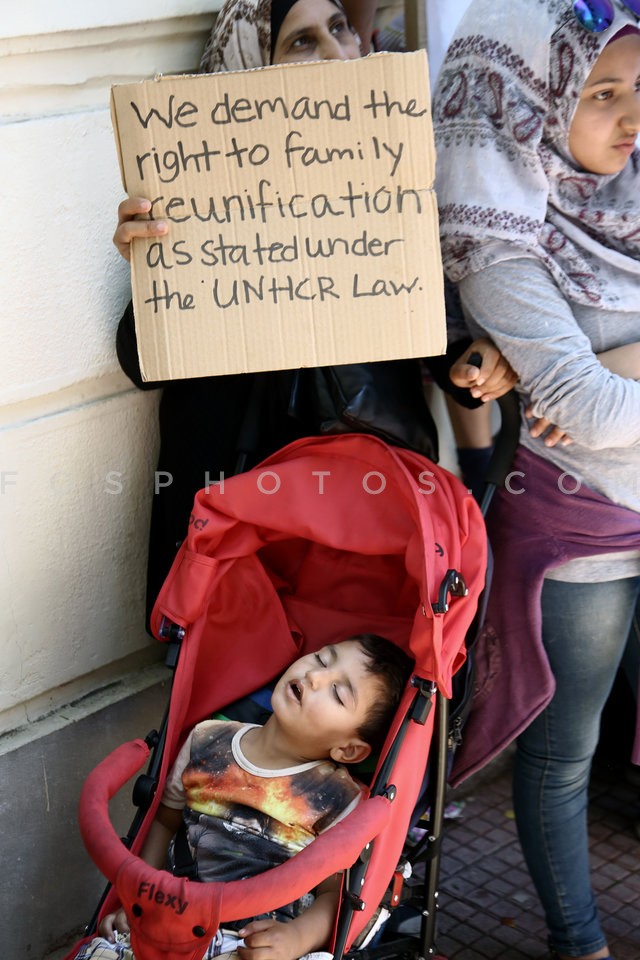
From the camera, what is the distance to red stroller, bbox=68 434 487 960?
1754 mm

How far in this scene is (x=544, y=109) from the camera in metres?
2.10

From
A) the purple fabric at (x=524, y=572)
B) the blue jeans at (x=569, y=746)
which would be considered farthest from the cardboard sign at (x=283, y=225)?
the blue jeans at (x=569, y=746)

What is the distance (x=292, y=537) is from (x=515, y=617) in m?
0.54

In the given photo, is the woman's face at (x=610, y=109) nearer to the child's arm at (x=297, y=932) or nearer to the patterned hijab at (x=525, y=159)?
the patterned hijab at (x=525, y=159)

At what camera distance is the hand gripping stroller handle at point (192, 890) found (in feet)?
5.60

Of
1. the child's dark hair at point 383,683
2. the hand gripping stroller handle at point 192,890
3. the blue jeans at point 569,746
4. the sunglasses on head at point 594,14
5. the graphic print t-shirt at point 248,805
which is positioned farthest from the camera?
the blue jeans at point 569,746

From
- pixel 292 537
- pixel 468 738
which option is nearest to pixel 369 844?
pixel 468 738

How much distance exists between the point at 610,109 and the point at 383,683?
48.6 inches

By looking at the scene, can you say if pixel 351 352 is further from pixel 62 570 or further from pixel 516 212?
pixel 62 570

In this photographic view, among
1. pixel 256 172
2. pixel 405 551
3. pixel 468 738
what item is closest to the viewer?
pixel 256 172

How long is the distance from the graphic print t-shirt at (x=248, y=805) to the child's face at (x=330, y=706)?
4 cm

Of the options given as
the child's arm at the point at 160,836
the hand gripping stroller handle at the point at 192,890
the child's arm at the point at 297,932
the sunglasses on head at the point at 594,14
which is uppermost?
the sunglasses on head at the point at 594,14

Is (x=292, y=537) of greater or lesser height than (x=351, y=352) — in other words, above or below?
below

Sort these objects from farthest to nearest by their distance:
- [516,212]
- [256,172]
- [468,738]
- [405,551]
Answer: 1. [468,738]
2. [405,551]
3. [516,212]
4. [256,172]
